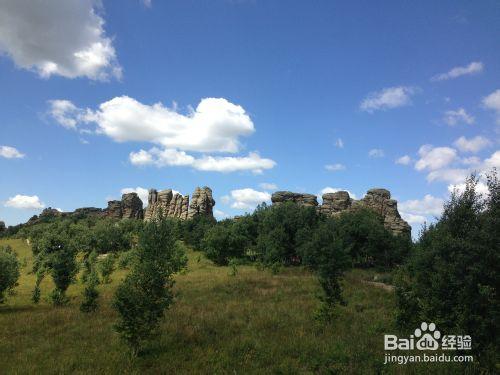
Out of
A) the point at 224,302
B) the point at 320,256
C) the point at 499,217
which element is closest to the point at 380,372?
the point at 499,217

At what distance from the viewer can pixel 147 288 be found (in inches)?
601

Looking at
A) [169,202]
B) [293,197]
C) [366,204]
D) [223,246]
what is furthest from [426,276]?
[169,202]

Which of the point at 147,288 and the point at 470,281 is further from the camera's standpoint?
the point at 147,288

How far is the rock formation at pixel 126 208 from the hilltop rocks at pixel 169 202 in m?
6.67

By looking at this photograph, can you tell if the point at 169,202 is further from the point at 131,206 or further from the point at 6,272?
the point at 6,272

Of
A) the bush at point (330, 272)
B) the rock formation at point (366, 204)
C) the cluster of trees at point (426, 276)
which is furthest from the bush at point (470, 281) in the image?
the rock formation at point (366, 204)

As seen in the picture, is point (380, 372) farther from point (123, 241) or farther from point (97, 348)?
point (123, 241)

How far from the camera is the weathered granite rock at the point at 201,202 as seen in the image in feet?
407

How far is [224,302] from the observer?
26453 millimetres

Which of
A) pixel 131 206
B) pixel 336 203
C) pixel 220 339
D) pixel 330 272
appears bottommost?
pixel 220 339

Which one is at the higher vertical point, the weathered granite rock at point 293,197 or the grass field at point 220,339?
the weathered granite rock at point 293,197

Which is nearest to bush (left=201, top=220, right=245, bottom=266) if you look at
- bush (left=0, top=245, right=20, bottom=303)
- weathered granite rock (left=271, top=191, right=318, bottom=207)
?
bush (left=0, top=245, right=20, bottom=303)
